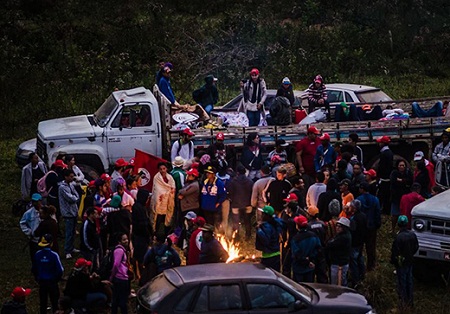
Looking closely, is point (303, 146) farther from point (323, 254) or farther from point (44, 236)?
point (44, 236)

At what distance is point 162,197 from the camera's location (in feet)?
59.5

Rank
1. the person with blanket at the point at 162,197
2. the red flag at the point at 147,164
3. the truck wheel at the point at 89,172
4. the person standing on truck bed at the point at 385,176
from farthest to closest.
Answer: the truck wheel at the point at 89,172 < the red flag at the point at 147,164 < the person standing on truck bed at the point at 385,176 < the person with blanket at the point at 162,197

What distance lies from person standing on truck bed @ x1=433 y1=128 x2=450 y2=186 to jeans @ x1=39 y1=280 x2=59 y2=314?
8.02 metres

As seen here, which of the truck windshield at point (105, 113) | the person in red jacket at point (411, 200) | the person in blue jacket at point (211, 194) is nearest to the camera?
the person in red jacket at point (411, 200)

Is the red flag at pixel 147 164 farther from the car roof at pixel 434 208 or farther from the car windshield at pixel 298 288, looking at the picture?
the car windshield at pixel 298 288

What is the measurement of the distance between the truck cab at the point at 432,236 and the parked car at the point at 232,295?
282 cm

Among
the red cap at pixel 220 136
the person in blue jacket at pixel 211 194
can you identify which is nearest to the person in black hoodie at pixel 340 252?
the person in blue jacket at pixel 211 194

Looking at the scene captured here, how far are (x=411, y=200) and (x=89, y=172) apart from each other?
686 cm

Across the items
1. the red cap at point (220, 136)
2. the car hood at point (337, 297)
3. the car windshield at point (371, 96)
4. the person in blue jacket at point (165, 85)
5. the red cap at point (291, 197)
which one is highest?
the person in blue jacket at point (165, 85)

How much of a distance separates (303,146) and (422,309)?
18.8 ft

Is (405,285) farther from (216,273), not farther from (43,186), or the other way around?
(43,186)

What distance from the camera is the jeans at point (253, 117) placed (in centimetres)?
2236

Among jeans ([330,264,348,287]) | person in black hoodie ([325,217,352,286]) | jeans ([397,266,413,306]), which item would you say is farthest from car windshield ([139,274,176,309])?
jeans ([397,266,413,306])

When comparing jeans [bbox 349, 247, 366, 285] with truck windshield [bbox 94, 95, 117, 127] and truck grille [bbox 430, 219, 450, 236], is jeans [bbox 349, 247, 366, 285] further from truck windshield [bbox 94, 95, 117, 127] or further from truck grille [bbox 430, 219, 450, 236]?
truck windshield [bbox 94, 95, 117, 127]
